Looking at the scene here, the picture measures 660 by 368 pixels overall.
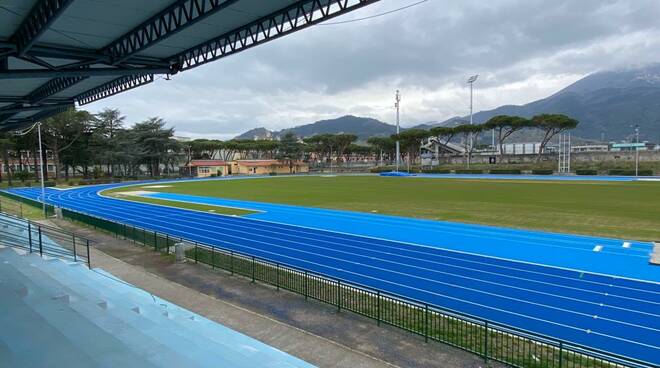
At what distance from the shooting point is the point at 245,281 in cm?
1296

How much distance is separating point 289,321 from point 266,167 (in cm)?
10270

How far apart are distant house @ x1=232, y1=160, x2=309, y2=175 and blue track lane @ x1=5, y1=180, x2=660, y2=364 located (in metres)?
87.2

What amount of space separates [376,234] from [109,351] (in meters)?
16.0

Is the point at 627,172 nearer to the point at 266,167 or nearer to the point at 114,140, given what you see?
the point at 266,167

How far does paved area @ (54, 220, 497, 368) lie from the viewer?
789cm

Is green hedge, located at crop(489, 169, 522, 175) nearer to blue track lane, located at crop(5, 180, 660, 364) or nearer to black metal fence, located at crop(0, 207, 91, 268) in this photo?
blue track lane, located at crop(5, 180, 660, 364)

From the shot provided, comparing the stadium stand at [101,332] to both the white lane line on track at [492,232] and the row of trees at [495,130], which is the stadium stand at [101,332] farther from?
the row of trees at [495,130]

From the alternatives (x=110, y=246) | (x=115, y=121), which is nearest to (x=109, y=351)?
(x=110, y=246)

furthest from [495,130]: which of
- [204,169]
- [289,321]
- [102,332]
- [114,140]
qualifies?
[102,332]

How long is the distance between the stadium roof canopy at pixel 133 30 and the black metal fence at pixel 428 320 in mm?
7677

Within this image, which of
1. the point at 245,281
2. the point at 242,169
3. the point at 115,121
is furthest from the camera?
the point at 242,169

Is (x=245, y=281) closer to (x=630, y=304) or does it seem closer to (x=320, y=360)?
(x=320, y=360)

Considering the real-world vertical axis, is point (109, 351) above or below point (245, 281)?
above

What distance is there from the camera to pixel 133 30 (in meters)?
11.4
